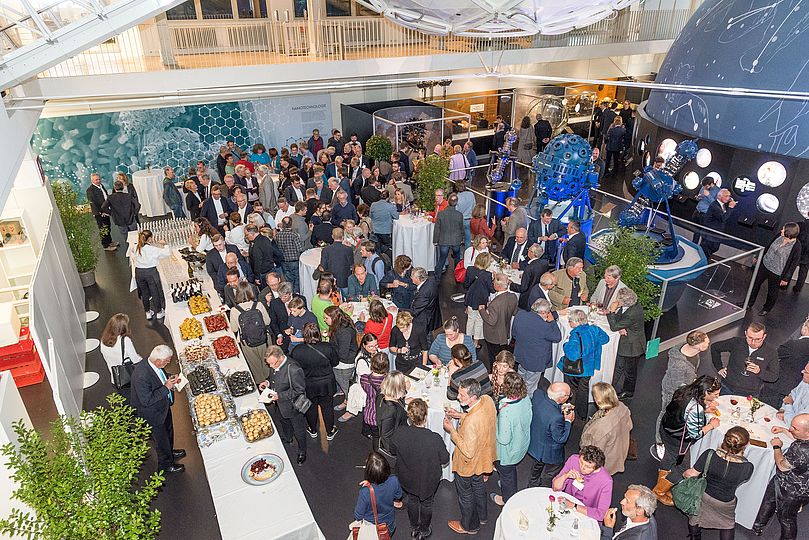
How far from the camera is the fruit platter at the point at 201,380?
5363 mm

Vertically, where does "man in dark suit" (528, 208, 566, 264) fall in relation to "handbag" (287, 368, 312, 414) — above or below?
above

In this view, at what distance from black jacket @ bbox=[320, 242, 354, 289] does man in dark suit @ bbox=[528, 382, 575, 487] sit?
3.68 metres

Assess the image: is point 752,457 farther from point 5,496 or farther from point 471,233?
point 5,496

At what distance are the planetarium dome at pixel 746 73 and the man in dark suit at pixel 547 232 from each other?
420 centimetres

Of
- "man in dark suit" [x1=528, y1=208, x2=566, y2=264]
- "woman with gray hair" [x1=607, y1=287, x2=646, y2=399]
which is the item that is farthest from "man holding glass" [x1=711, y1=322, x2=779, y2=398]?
"man in dark suit" [x1=528, y1=208, x2=566, y2=264]

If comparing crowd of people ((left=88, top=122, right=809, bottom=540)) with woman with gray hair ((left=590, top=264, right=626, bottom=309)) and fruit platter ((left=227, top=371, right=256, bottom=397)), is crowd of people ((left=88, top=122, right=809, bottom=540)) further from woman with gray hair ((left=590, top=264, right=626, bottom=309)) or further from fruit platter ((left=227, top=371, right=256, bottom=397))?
fruit platter ((left=227, top=371, right=256, bottom=397))

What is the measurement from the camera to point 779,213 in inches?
381

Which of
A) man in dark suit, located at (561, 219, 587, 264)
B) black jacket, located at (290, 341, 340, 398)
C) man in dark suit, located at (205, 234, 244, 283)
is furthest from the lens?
man in dark suit, located at (561, 219, 587, 264)

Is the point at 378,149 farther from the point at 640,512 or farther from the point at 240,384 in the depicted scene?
the point at 640,512

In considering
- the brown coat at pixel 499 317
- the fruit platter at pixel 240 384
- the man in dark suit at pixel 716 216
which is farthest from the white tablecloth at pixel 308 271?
the man in dark suit at pixel 716 216

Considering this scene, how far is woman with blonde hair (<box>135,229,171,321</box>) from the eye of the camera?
7.71 metres

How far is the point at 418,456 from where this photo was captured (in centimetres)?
428

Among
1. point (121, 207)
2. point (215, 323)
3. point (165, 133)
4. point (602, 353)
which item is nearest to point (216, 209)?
point (121, 207)

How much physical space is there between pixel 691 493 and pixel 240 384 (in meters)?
4.03
